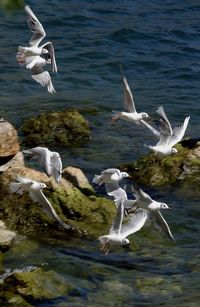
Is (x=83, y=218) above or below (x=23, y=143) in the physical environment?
above

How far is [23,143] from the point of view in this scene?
50.0ft

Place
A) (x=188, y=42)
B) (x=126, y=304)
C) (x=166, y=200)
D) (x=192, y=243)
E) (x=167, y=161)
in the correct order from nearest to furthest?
1. (x=126, y=304)
2. (x=192, y=243)
3. (x=166, y=200)
4. (x=167, y=161)
5. (x=188, y=42)

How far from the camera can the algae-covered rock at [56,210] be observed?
1122 centimetres

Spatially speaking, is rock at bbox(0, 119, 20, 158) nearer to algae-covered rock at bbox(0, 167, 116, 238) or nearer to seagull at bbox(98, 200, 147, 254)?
algae-covered rock at bbox(0, 167, 116, 238)

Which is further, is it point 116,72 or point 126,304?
point 116,72

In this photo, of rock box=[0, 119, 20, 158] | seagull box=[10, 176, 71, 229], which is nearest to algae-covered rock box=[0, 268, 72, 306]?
seagull box=[10, 176, 71, 229]

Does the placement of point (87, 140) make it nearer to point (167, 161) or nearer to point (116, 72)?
point (167, 161)

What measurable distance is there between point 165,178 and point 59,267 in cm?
370

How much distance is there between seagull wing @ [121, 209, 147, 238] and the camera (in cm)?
1082

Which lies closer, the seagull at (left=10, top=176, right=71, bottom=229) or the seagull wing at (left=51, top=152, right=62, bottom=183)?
the seagull at (left=10, top=176, right=71, bottom=229)

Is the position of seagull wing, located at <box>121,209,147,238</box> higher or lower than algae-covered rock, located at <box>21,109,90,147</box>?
higher

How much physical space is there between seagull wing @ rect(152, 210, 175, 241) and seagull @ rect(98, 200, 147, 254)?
7.9 inches

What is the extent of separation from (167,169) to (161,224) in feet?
8.09

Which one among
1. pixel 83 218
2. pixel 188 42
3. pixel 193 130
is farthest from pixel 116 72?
pixel 83 218
